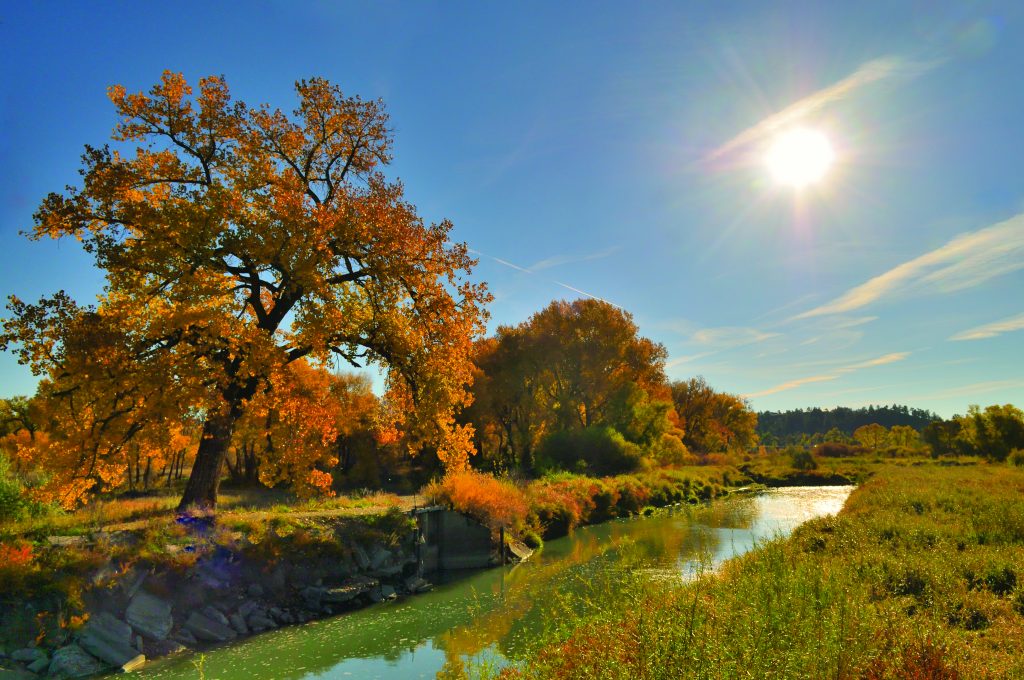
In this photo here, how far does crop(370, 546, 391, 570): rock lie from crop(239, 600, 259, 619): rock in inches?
149

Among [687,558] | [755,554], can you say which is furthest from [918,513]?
[755,554]

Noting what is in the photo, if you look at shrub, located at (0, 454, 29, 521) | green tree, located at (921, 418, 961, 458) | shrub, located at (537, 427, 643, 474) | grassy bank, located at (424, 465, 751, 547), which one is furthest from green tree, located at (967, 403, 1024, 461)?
shrub, located at (0, 454, 29, 521)

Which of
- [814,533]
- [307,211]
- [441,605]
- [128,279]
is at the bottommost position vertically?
[441,605]

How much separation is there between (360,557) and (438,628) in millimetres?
4329

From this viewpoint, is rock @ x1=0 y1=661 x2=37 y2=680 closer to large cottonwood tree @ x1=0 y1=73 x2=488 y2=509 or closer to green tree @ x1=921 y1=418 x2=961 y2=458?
large cottonwood tree @ x1=0 y1=73 x2=488 y2=509

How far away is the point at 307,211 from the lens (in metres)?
15.4

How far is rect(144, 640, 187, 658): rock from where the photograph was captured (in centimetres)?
1074

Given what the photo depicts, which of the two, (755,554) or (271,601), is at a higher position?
(755,554)

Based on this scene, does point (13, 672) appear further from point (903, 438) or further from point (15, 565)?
point (903, 438)

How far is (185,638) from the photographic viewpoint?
11406 mm

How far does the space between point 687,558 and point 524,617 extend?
774 cm

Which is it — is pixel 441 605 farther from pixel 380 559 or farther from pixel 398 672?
pixel 398 672

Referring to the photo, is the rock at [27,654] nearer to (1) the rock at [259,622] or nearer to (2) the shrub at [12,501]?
(1) the rock at [259,622]

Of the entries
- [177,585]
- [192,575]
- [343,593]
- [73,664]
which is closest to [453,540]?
[343,593]
